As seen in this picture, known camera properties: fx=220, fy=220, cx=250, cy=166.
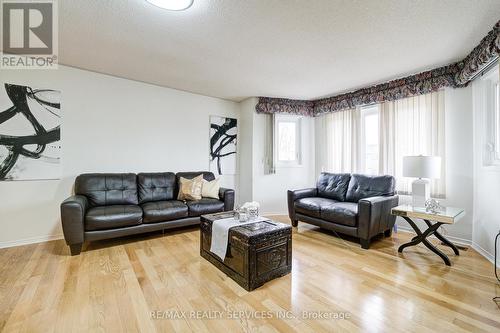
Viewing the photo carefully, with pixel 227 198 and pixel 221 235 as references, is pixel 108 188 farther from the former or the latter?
pixel 221 235

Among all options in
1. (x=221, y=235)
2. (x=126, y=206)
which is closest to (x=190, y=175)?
(x=126, y=206)

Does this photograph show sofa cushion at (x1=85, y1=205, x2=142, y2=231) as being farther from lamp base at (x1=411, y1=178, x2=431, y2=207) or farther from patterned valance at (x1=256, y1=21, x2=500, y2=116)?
lamp base at (x1=411, y1=178, x2=431, y2=207)

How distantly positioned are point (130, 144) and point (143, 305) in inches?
105

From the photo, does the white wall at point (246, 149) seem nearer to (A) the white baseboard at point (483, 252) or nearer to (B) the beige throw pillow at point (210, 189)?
(B) the beige throw pillow at point (210, 189)

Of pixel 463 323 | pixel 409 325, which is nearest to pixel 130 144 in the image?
pixel 409 325

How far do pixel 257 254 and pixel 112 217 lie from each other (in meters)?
1.93

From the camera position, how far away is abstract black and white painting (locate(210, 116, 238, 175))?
14.7ft

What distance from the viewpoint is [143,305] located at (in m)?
1.67

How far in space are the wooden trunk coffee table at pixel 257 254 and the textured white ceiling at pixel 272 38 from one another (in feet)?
6.37

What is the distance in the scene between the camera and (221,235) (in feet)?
7.13

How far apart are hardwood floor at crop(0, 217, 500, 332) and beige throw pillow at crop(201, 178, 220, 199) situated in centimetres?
117

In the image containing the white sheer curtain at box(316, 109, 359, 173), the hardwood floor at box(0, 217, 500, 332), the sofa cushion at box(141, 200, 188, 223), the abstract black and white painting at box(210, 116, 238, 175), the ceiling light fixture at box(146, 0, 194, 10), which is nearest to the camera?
the hardwood floor at box(0, 217, 500, 332)
